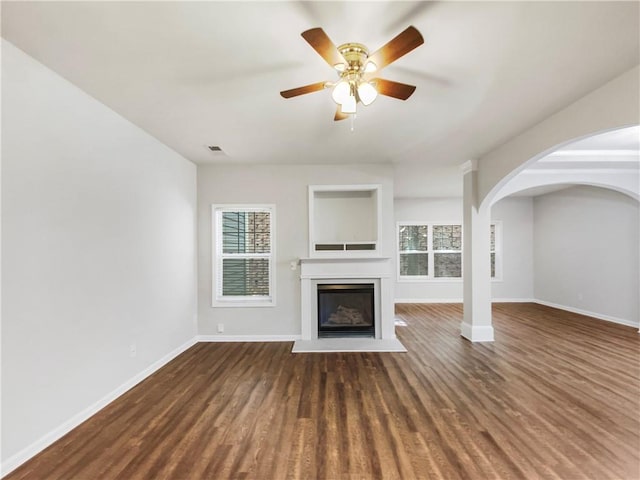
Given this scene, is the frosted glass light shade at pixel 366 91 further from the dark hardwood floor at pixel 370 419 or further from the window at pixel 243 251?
the window at pixel 243 251

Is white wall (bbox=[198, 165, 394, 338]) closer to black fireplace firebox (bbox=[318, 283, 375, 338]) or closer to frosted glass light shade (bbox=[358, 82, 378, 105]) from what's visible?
black fireplace firebox (bbox=[318, 283, 375, 338])

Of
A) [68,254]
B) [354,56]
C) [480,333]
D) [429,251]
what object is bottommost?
[480,333]

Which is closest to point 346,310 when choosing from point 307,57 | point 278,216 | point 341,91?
point 278,216

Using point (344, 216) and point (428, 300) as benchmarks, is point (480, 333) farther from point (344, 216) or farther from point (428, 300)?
point (428, 300)

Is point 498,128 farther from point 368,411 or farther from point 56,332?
point 56,332

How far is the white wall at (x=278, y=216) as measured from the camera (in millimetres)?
4555

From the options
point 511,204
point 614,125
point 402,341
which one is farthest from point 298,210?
point 511,204

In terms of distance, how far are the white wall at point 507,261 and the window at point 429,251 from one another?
0.22 m

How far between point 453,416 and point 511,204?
687cm

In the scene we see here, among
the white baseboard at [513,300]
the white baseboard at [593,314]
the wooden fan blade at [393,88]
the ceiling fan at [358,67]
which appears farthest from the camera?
the white baseboard at [513,300]

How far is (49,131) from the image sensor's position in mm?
2139

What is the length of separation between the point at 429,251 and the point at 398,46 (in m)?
6.77

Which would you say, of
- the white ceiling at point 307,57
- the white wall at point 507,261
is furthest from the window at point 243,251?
the white wall at point 507,261

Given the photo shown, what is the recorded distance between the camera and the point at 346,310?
4.71 m
